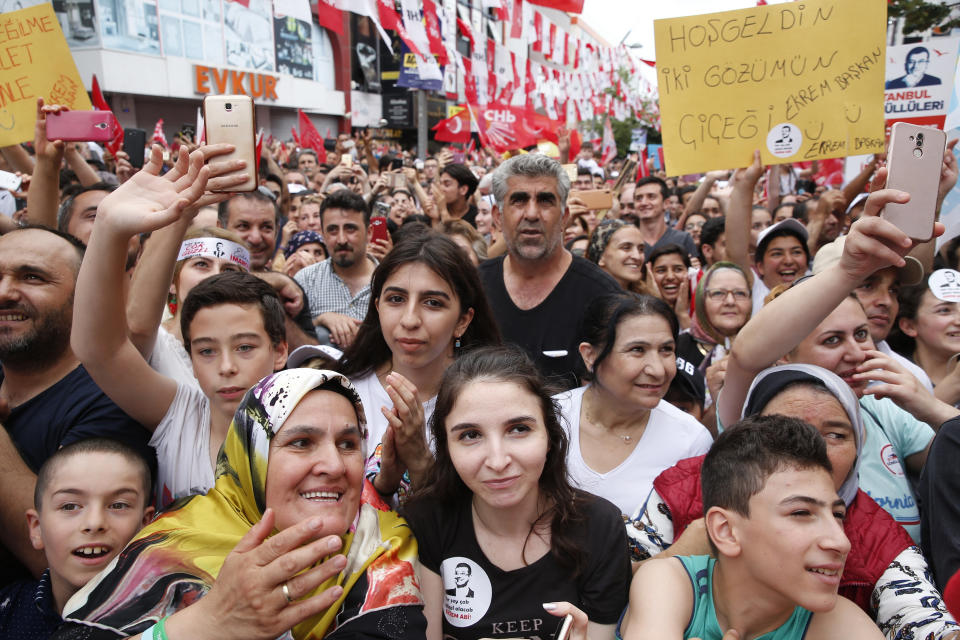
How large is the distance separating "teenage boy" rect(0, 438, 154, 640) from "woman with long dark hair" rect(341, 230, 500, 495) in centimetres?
76

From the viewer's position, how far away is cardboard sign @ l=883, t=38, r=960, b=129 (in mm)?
5422

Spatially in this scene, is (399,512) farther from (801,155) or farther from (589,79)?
(589,79)

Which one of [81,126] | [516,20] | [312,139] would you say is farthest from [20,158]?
[516,20]

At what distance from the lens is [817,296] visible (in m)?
2.05

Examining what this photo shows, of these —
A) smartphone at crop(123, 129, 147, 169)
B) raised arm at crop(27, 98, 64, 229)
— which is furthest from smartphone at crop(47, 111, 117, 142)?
smartphone at crop(123, 129, 147, 169)

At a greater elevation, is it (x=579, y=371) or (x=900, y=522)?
(x=579, y=371)

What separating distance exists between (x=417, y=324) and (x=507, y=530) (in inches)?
35.9

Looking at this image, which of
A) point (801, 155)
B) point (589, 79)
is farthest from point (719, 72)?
point (589, 79)

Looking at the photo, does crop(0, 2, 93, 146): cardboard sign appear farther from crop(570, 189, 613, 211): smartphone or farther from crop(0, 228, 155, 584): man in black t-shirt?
crop(570, 189, 613, 211): smartphone

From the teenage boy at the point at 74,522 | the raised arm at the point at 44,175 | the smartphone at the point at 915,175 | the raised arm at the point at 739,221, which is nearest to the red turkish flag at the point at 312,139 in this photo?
the raised arm at the point at 44,175

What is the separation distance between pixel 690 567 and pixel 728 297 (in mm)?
2310

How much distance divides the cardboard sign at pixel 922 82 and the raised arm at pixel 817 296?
171 inches

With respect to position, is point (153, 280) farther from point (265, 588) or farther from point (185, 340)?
point (265, 588)

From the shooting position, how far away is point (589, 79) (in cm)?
2745
